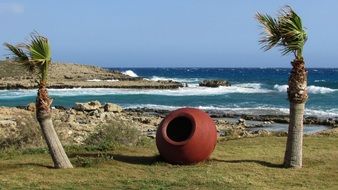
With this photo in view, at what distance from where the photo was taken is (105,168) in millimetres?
12883

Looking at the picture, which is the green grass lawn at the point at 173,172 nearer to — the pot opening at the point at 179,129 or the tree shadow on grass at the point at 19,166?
the tree shadow on grass at the point at 19,166

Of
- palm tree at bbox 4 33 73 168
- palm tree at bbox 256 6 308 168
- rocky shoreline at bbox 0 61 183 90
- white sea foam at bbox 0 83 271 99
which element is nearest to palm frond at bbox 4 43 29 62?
palm tree at bbox 4 33 73 168

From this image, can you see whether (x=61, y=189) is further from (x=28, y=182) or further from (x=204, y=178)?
(x=204, y=178)

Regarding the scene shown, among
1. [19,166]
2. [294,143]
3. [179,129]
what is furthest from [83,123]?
[294,143]

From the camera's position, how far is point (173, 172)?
12469 mm

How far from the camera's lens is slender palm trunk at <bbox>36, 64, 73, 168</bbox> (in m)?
12.6

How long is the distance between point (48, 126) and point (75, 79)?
72.6 m

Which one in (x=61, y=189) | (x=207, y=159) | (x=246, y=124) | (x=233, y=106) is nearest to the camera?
(x=61, y=189)

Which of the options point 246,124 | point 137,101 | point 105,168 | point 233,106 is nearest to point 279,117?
point 246,124

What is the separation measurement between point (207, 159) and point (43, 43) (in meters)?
4.38

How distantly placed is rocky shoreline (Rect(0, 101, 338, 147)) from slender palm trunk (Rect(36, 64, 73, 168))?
461cm

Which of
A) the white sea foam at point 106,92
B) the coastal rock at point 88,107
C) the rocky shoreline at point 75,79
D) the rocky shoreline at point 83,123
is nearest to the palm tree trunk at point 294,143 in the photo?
the rocky shoreline at point 83,123

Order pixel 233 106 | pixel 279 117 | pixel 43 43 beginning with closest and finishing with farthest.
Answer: pixel 43 43 < pixel 279 117 < pixel 233 106

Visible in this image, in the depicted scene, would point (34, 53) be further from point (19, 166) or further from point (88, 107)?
point (88, 107)
